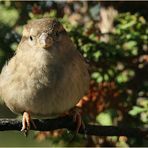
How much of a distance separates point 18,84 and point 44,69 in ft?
0.64

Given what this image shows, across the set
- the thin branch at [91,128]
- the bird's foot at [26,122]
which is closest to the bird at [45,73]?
the bird's foot at [26,122]

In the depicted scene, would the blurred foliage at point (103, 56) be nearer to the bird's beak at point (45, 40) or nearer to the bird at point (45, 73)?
the bird at point (45, 73)

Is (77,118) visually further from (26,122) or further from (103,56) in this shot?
(103,56)

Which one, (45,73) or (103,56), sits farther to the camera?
(103,56)

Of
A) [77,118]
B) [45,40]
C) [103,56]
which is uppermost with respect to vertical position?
[45,40]

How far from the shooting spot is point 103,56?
12.5 feet

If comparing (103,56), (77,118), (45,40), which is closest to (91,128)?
(77,118)

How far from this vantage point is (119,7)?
165 inches

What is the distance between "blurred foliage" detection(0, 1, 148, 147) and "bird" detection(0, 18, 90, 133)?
56cm

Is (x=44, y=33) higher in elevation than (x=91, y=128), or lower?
higher

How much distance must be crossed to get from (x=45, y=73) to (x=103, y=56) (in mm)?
839

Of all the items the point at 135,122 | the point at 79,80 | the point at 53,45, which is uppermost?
the point at 53,45

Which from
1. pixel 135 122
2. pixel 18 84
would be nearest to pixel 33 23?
pixel 18 84

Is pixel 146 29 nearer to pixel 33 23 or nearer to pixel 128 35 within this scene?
pixel 128 35
